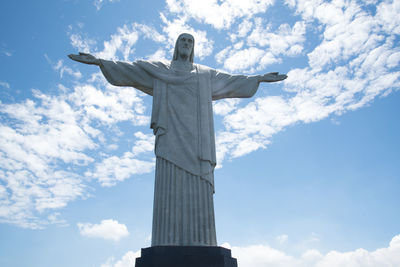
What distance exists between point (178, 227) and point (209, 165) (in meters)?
1.71

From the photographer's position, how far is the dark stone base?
6891mm

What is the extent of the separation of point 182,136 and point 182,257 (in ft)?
9.75

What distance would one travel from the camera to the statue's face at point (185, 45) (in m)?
10.2

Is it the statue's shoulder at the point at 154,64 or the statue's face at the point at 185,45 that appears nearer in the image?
the statue's shoulder at the point at 154,64

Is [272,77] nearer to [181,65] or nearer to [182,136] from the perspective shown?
[181,65]

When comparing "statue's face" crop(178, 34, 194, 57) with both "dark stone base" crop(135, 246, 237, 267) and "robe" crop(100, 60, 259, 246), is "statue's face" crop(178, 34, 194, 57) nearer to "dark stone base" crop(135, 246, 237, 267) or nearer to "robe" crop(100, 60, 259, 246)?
"robe" crop(100, 60, 259, 246)

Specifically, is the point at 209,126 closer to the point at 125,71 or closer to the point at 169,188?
the point at 169,188

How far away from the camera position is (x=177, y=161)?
8.41m

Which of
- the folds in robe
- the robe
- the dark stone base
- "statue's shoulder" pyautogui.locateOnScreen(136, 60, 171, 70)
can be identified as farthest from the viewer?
"statue's shoulder" pyautogui.locateOnScreen(136, 60, 171, 70)

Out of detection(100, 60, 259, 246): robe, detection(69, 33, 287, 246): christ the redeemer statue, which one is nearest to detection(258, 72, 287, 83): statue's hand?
detection(69, 33, 287, 246): christ the redeemer statue

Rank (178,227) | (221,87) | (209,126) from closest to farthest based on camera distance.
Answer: (178,227), (209,126), (221,87)

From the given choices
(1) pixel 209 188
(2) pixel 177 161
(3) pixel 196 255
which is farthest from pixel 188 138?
(3) pixel 196 255

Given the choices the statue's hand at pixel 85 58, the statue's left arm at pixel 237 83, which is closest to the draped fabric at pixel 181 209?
the statue's left arm at pixel 237 83

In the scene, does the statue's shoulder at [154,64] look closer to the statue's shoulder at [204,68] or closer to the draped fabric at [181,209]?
the statue's shoulder at [204,68]
